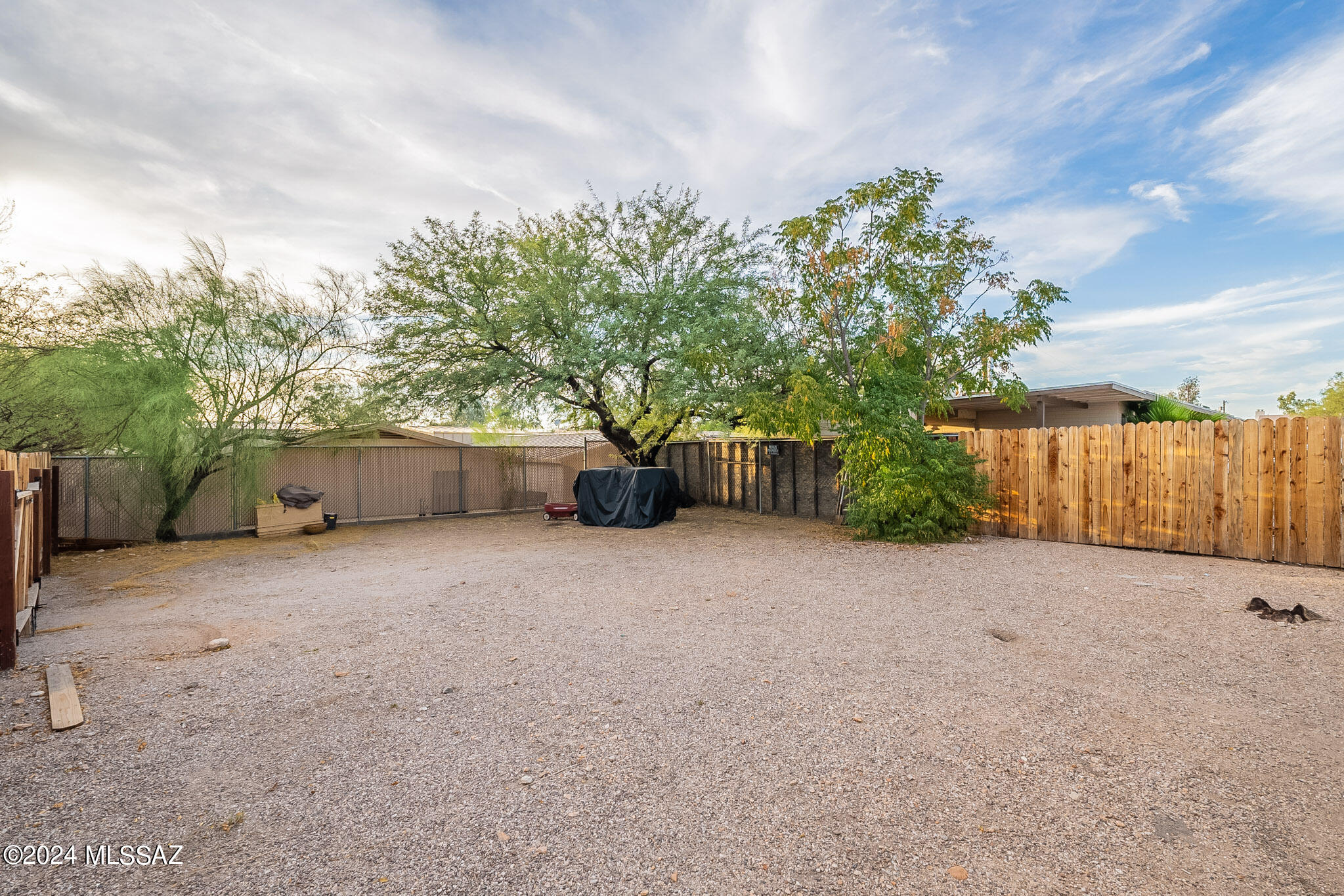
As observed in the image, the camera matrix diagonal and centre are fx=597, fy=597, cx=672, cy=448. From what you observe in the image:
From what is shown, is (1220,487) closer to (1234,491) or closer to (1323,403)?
(1234,491)

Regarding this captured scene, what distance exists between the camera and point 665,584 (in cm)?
718

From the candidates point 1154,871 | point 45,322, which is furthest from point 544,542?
point 1154,871

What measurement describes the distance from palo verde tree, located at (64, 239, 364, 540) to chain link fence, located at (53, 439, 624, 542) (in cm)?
51

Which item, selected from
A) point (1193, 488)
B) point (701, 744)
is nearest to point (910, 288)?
point (1193, 488)

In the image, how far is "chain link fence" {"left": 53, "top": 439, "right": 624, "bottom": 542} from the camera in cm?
1126

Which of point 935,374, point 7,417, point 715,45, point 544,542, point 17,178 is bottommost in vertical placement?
point 544,542

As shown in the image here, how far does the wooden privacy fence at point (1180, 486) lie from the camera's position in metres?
7.16

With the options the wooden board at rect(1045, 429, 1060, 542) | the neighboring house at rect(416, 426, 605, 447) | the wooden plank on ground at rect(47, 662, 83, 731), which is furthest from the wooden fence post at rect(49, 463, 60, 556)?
the wooden board at rect(1045, 429, 1060, 542)

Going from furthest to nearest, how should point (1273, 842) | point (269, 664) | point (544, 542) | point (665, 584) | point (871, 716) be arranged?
1. point (544, 542)
2. point (665, 584)
3. point (269, 664)
4. point (871, 716)
5. point (1273, 842)

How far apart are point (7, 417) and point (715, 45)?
13551 millimetres

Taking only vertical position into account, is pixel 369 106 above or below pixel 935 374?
above

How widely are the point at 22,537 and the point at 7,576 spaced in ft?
6.14

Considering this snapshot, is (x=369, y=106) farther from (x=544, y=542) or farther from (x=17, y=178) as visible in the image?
(x=544, y=542)

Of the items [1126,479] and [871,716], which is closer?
[871,716]
